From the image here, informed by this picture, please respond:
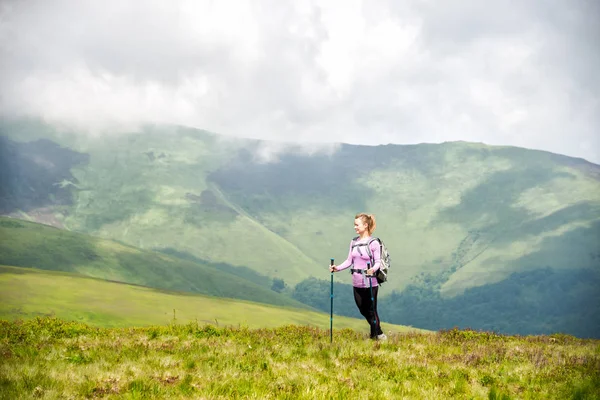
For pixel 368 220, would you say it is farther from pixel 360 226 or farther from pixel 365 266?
pixel 365 266

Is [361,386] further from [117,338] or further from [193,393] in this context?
[117,338]

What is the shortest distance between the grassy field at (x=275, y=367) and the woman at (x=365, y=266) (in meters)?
0.83

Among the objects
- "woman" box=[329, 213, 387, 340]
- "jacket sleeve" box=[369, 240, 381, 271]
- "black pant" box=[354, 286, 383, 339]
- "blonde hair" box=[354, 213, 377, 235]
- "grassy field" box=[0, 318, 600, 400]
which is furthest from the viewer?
"blonde hair" box=[354, 213, 377, 235]

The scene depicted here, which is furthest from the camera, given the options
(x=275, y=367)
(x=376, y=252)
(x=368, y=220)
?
(x=368, y=220)

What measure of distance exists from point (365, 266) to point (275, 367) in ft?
18.1

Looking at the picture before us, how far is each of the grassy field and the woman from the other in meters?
0.83

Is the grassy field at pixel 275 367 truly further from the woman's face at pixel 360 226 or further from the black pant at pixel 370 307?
the woman's face at pixel 360 226

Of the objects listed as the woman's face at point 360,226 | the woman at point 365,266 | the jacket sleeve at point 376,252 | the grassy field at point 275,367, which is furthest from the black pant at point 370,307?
the woman's face at point 360,226

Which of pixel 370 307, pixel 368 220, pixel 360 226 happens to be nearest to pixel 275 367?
pixel 370 307

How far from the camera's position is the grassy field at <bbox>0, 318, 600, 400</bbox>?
888 centimetres

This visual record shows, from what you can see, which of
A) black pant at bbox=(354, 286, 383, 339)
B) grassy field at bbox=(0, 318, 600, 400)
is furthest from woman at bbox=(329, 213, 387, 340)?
grassy field at bbox=(0, 318, 600, 400)

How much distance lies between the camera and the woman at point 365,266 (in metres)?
15.5

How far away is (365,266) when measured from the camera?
1566 centimetres

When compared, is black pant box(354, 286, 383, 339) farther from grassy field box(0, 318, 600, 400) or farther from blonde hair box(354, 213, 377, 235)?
blonde hair box(354, 213, 377, 235)
